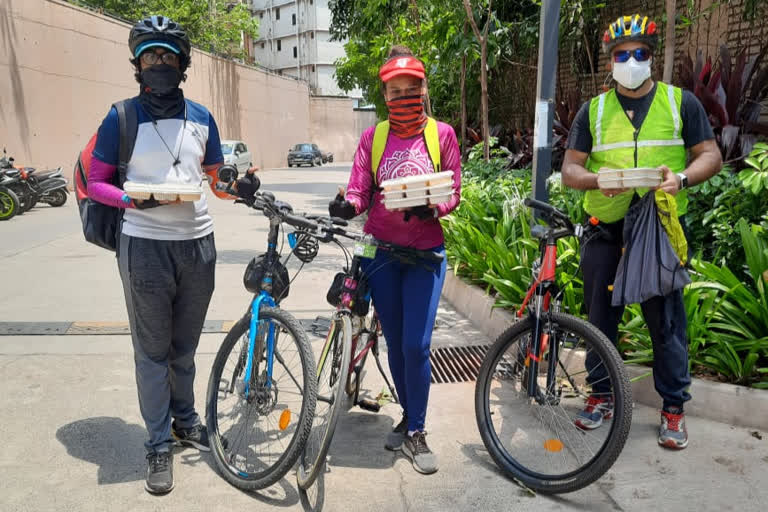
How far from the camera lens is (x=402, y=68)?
10.2 feet

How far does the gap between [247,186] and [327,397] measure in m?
1.06

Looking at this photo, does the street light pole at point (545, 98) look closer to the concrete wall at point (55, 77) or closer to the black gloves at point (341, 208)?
the black gloves at point (341, 208)

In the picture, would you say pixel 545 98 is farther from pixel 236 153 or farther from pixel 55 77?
pixel 236 153

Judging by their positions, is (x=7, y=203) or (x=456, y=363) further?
(x=7, y=203)

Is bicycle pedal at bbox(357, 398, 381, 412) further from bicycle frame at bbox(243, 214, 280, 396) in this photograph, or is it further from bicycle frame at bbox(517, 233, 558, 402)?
bicycle frame at bbox(517, 233, 558, 402)

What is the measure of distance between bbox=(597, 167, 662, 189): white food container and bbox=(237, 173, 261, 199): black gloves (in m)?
1.62

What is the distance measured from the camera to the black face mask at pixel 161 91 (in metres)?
3.06

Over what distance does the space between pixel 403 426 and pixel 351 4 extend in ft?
39.7

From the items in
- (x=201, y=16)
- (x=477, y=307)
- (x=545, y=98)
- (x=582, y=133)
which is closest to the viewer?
(x=582, y=133)

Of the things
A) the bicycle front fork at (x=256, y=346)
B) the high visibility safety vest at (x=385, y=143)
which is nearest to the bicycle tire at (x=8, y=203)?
the bicycle front fork at (x=256, y=346)

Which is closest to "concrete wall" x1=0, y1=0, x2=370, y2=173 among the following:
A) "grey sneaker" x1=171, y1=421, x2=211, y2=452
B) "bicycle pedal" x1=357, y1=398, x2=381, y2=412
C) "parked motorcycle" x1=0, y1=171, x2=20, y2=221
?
"parked motorcycle" x1=0, y1=171, x2=20, y2=221

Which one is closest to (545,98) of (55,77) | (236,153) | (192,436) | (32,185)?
(192,436)

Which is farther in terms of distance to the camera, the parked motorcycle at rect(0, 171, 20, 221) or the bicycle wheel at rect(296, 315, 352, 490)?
the parked motorcycle at rect(0, 171, 20, 221)

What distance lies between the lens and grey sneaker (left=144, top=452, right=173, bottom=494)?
306cm
